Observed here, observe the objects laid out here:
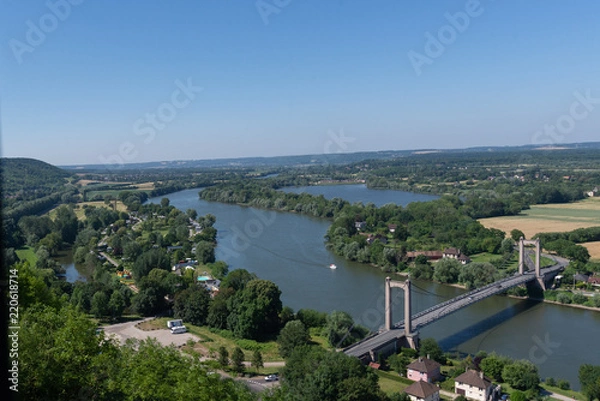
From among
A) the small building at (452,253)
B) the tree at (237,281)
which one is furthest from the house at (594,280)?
the tree at (237,281)

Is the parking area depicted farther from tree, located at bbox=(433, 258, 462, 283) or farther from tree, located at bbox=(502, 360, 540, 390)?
tree, located at bbox=(433, 258, 462, 283)

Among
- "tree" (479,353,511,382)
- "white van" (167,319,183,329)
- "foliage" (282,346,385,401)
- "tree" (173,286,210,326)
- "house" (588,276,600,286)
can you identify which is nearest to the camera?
"foliage" (282,346,385,401)

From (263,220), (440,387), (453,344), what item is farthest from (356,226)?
(440,387)

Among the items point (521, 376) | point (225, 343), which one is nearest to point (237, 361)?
point (225, 343)

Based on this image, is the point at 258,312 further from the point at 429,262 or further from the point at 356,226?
the point at 356,226

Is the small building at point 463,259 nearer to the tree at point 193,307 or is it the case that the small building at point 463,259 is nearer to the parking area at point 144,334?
the tree at point 193,307
